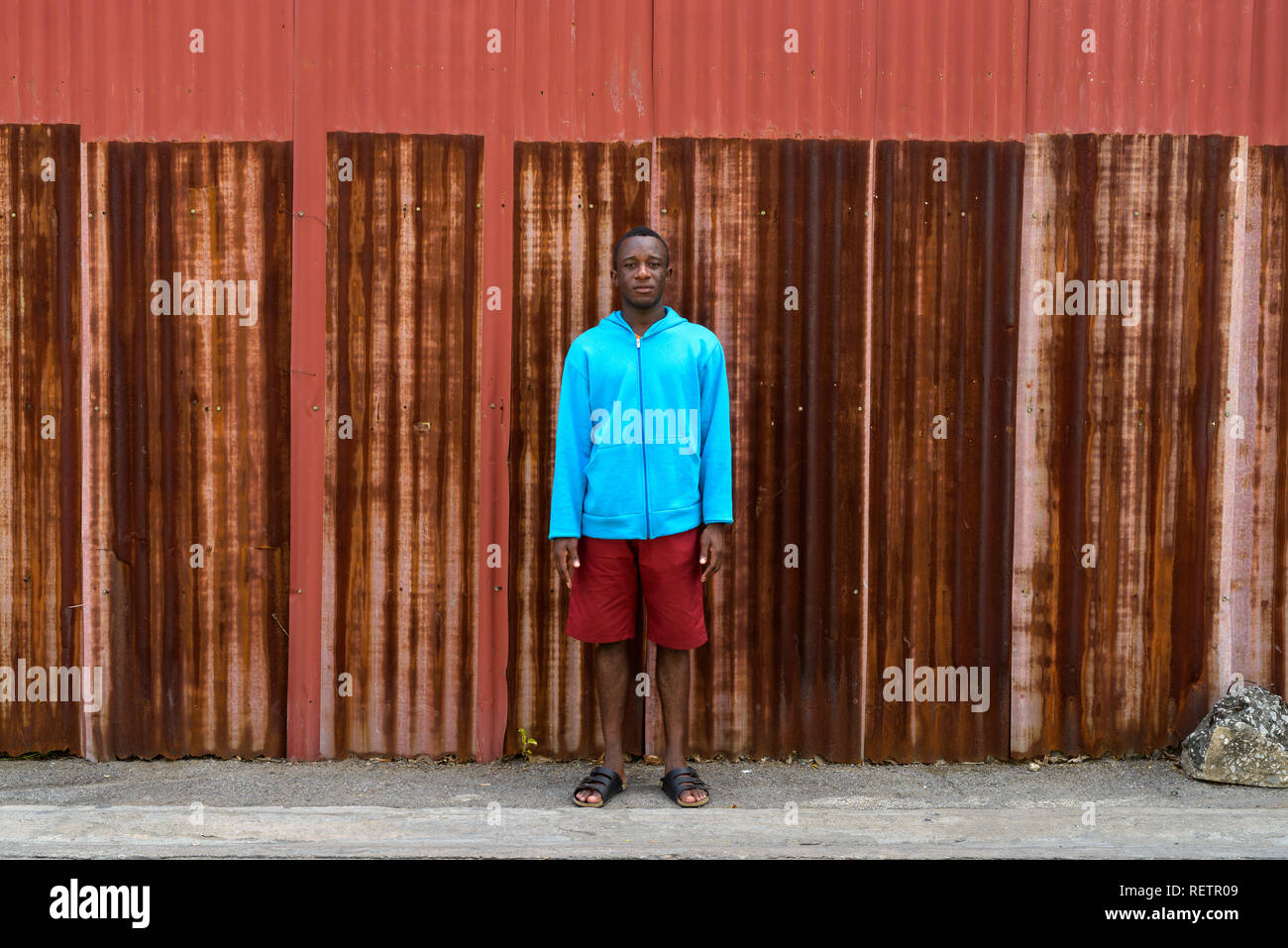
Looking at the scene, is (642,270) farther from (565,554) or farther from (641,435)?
(565,554)

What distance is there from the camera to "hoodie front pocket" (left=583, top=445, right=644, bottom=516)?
13.4ft

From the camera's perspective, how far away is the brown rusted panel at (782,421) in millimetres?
4570

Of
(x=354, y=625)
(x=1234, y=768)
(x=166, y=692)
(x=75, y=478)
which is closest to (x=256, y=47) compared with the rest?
(x=75, y=478)

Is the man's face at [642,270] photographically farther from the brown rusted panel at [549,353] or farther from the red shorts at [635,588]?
the red shorts at [635,588]

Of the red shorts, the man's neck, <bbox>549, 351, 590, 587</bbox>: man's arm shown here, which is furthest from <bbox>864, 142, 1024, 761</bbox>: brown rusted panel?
<bbox>549, 351, 590, 587</bbox>: man's arm

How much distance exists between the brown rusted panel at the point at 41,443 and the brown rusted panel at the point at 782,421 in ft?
8.23

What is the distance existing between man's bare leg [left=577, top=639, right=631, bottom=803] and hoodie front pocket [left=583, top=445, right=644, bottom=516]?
0.55m

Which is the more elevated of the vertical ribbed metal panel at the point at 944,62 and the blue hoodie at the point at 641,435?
the vertical ribbed metal panel at the point at 944,62

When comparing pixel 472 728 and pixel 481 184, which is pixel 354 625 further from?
pixel 481 184

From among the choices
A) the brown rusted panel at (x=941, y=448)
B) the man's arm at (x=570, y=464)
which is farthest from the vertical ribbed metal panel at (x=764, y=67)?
the man's arm at (x=570, y=464)

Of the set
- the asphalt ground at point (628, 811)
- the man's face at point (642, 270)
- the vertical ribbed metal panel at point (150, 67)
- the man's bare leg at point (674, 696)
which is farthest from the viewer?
the vertical ribbed metal panel at point (150, 67)

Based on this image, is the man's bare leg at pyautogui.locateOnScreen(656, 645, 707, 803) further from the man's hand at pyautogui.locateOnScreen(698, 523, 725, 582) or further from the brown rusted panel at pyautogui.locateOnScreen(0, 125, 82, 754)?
the brown rusted panel at pyautogui.locateOnScreen(0, 125, 82, 754)

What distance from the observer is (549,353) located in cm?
459

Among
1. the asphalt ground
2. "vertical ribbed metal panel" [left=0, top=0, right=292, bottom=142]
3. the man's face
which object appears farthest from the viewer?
"vertical ribbed metal panel" [left=0, top=0, right=292, bottom=142]
